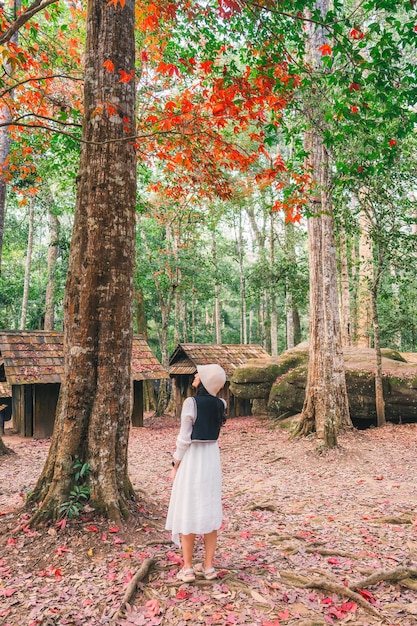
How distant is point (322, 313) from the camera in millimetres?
11430

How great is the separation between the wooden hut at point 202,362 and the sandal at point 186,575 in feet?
50.8

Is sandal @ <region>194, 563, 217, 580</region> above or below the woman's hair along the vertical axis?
below

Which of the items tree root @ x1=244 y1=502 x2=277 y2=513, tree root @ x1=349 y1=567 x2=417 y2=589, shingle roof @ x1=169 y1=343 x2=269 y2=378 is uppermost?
shingle roof @ x1=169 y1=343 x2=269 y2=378

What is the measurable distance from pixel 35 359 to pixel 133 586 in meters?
11.9

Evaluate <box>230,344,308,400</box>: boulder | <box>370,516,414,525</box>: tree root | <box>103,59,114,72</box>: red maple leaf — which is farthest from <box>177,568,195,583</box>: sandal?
<box>230,344,308,400</box>: boulder

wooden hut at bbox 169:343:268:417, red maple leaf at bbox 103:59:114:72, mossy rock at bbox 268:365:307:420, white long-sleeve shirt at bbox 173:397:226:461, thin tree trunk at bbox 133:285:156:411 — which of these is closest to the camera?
white long-sleeve shirt at bbox 173:397:226:461

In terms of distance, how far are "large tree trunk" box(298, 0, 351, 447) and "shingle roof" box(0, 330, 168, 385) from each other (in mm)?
6740

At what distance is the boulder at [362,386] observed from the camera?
1327 cm

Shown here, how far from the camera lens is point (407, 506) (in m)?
6.32

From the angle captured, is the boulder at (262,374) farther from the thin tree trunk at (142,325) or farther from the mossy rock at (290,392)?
the thin tree trunk at (142,325)

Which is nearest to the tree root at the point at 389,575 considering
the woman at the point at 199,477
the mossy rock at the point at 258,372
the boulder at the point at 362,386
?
the woman at the point at 199,477

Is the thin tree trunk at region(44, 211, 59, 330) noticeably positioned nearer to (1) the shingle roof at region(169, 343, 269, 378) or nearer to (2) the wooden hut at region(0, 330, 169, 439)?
(1) the shingle roof at region(169, 343, 269, 378)

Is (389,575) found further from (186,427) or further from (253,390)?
(253,390)

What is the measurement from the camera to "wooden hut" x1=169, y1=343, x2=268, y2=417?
64.6ft
